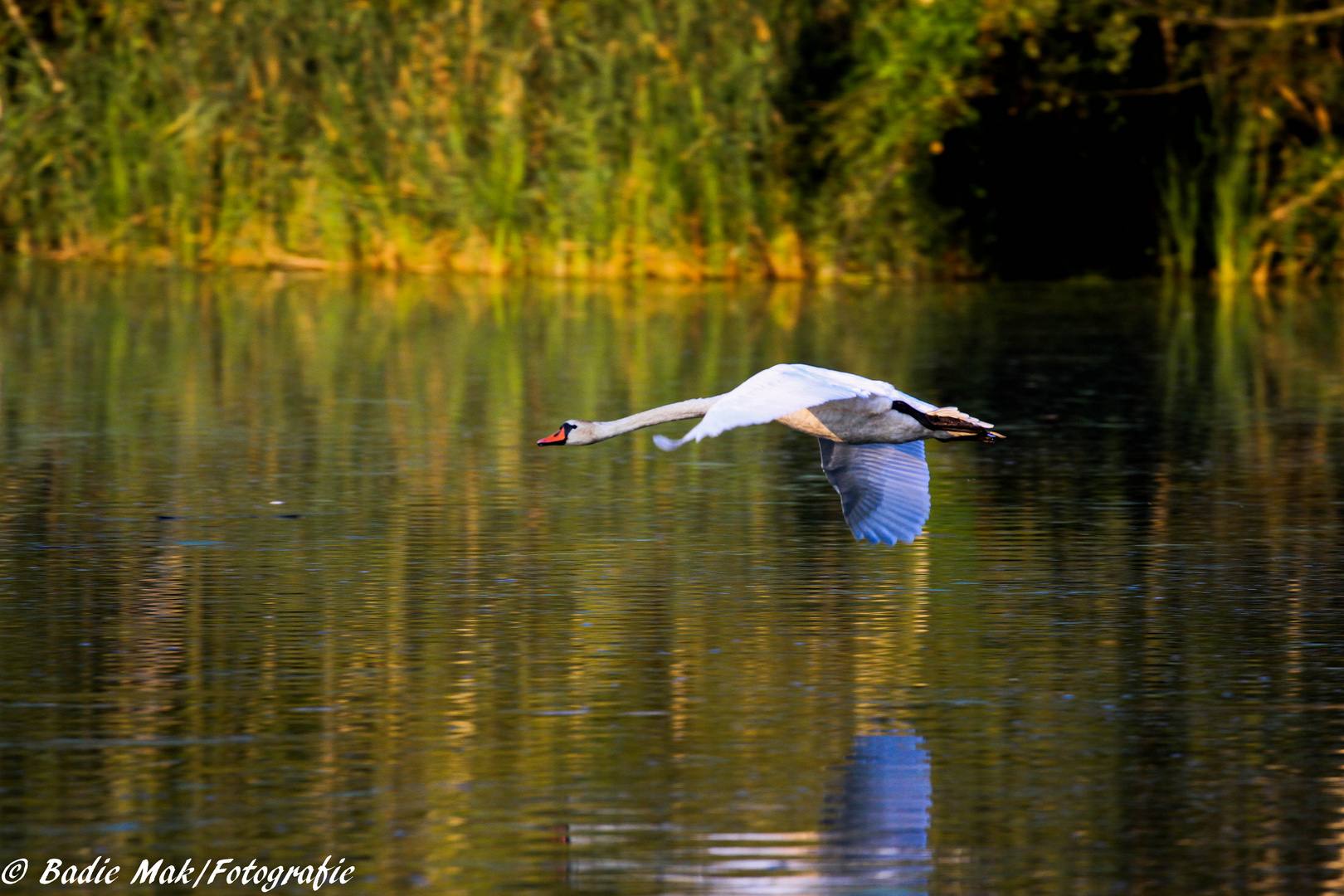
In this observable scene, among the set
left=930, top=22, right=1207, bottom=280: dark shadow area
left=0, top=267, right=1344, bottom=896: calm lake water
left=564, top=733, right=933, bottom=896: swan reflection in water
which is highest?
left=930, top=22, right=1207, bottom=280: dark shadow area

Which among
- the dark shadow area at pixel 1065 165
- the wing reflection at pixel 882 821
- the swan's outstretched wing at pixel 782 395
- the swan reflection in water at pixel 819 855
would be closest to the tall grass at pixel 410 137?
the dark shadow area at pixel 1065 165

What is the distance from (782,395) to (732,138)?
14531 mm

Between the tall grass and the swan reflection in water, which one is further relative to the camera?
the tall grass

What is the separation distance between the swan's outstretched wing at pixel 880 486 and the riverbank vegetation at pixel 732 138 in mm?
12547

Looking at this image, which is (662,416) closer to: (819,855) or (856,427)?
(856,427)

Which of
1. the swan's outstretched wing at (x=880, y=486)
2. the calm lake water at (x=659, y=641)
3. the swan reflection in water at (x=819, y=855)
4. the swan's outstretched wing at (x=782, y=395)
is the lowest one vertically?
the swan reflection in water at (x=819, y=855)

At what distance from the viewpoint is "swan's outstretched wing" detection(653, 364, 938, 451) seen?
21.3 feet

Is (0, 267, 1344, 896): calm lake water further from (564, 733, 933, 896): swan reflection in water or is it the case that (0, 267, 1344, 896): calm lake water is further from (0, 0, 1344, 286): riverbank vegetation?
(0, 0, 1344, 286): riverbank vegetation

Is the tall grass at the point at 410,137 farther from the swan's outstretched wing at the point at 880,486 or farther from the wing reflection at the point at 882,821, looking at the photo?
the wing reflection at the point at 882,821

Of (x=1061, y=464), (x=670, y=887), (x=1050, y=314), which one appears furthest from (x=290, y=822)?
(x=1050, y=314)

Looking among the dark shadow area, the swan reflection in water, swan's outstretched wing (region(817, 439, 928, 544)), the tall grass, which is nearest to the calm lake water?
the swan reflection in water

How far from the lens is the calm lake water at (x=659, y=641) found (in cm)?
472

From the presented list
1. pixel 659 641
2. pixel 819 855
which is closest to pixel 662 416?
pixel 659 641

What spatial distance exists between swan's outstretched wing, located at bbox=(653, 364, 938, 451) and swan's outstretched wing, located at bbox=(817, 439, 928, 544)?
44 centimetres
